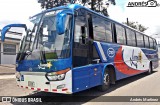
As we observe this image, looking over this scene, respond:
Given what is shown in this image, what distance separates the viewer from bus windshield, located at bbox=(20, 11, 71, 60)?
6.92m

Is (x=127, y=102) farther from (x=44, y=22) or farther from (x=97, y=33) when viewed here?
(x=44, y=22)

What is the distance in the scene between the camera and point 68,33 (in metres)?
7.12

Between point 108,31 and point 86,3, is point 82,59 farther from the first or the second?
point 86,3

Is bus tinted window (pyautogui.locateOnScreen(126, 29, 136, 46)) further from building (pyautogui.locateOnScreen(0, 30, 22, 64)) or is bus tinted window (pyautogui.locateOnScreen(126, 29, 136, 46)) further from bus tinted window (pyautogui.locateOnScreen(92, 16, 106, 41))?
building (pyautogui.locateOnScreen(0, 30, 22, 64))

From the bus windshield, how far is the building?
1797cm

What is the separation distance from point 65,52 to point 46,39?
85cm

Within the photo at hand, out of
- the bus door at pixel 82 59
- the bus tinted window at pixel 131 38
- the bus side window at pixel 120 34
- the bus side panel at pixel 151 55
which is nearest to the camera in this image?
the bus door at pixel 82 59

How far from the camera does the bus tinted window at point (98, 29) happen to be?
883 centimetres

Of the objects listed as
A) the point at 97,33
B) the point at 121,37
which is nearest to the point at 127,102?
the point at 97,33

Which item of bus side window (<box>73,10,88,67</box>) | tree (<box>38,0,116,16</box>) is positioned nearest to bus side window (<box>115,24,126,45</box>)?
bus side window (<box>73,10,88,67</box>)

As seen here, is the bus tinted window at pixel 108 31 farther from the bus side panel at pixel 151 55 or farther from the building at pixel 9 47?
the building at pixel 9 47

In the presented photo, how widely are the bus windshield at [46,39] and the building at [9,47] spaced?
18.0 m

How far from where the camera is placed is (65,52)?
22.6ft

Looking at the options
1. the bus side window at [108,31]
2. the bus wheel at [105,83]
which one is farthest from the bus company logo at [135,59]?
the bus wheel at [105,83]
